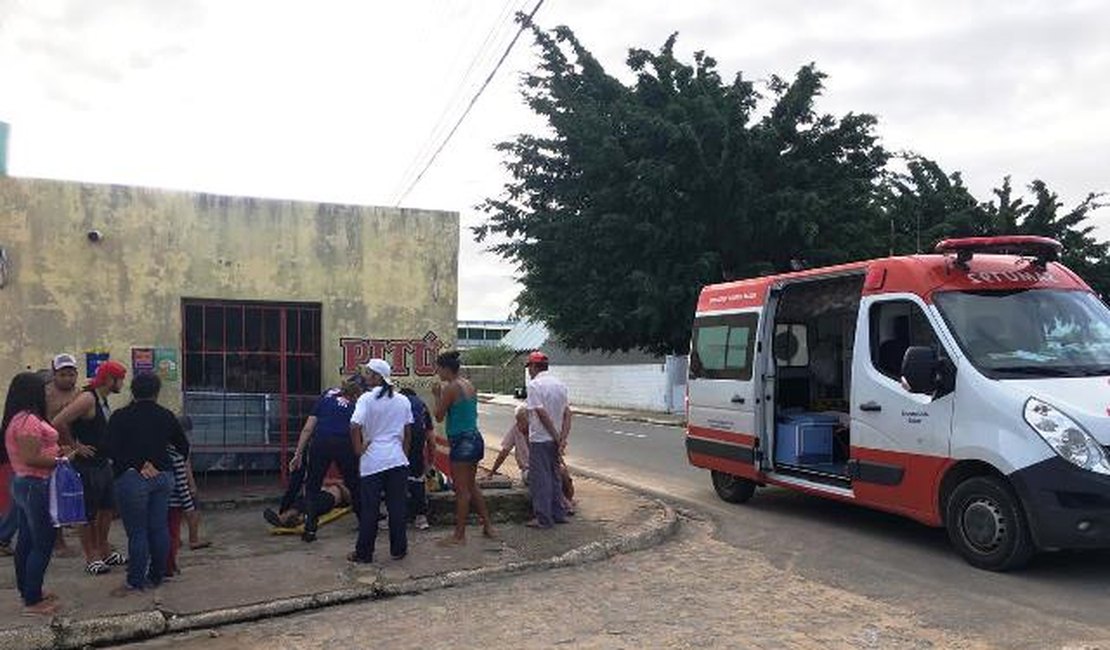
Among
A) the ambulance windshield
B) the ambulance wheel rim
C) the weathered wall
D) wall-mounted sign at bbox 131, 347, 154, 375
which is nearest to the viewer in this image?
the ambulance wheel rim

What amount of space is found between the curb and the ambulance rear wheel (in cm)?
266

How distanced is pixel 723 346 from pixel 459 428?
12.2 ft

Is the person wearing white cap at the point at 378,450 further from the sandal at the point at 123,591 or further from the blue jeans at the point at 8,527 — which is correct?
the blue jeans at the point at 8,527

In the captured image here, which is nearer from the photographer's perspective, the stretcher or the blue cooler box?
the stretcher

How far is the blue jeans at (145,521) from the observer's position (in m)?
6.44

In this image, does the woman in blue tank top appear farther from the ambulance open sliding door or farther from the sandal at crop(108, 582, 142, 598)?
the ambulance open sliding door

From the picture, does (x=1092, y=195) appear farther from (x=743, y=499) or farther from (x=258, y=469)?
(x=258, y=469)

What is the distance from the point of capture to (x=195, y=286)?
33.0ft

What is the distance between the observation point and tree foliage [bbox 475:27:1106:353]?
1065 inches

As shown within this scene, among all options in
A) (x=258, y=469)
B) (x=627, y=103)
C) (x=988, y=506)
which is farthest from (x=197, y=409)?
(x=627, y=103)

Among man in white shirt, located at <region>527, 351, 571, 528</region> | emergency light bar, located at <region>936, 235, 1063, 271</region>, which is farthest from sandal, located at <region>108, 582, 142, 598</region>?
emergency light bar, located at <region>936, 235, 1063, 271</region>

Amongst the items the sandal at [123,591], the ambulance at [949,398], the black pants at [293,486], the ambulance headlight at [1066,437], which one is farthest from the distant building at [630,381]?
the sandal at [123,591]

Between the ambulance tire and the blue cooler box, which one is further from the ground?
the blue cooler box

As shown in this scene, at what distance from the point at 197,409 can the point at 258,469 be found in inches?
38.4
